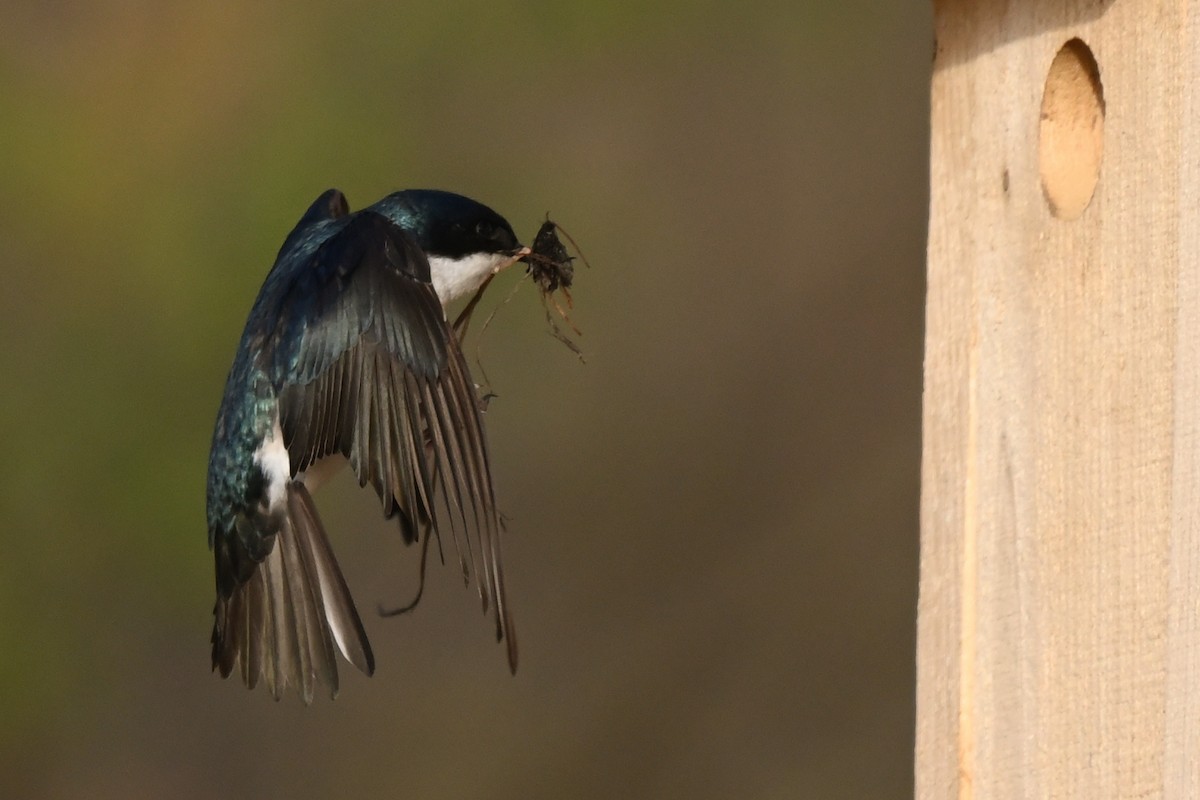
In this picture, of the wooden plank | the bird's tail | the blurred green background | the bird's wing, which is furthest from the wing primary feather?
the blurred green background

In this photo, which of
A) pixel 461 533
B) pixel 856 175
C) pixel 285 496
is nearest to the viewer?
pixel 461 533

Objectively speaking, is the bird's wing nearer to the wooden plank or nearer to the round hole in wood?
the wooden plank

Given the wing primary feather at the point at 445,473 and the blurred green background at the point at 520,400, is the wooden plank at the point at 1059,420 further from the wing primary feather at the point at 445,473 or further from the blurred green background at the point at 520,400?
the blurred green background at the point at 520,400

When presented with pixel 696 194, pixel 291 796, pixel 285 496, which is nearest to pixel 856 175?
pixel 696 194

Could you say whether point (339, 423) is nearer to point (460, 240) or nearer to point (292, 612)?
point (292, 612)

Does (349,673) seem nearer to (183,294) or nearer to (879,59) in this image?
(183,294)

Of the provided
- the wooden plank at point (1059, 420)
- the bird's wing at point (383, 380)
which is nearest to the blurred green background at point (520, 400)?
the bird's wing at point (383, 380)

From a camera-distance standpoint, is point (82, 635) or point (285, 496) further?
point (82, 635)
